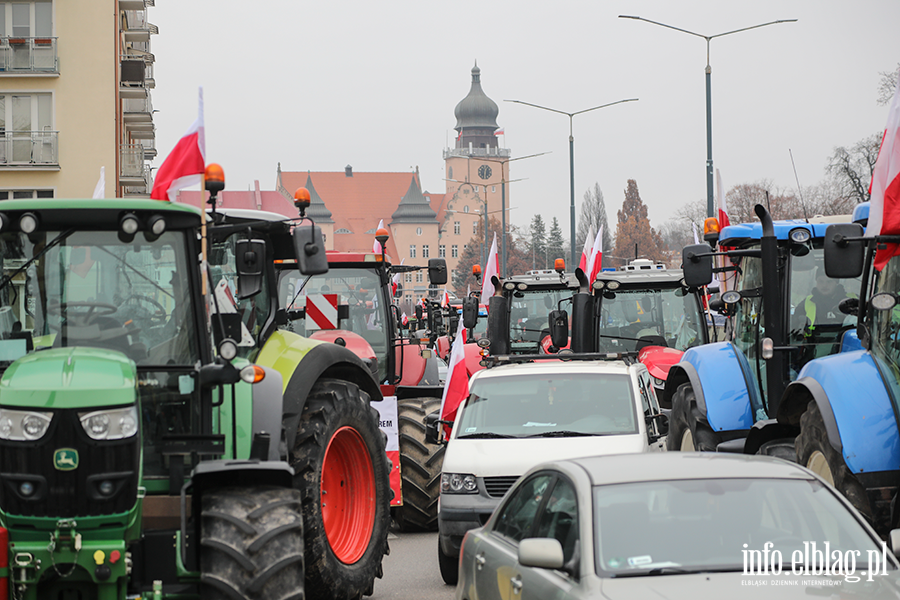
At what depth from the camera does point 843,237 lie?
733 centimetres

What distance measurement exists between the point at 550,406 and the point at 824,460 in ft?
11.2

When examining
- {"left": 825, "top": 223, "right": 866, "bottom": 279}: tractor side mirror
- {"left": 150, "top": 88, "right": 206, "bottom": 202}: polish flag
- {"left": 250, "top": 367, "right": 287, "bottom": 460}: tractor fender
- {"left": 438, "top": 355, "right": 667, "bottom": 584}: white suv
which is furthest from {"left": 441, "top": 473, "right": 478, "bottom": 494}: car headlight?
{"left": 150, "top": 88, "right": 206, "bottom": 202}: polish flag

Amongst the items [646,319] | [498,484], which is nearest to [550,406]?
[498,484]

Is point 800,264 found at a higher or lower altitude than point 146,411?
higher

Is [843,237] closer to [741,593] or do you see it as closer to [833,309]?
[833,309]

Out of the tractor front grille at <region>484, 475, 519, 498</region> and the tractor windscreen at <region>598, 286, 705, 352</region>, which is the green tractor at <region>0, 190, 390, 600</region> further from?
the tractor windscreen at <region>598, 286, 705, 352</region>

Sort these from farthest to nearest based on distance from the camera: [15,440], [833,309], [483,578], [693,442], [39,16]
→ [39,16], [693,442], [833,309], [483,578], [15,440]

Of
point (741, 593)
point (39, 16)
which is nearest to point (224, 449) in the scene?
point (741, 593)

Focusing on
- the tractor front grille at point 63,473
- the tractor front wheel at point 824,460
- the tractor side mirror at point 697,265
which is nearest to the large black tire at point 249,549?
→ the tractor front grille at point 63,473

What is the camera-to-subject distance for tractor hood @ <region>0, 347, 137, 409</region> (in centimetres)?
545

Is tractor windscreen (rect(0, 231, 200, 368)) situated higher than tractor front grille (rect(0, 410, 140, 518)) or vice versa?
tractor windscreen (rect(0, 231, 200, 368))

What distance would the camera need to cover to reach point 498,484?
9805mm

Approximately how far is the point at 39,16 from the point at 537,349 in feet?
110

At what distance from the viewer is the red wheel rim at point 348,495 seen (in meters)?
8.24
